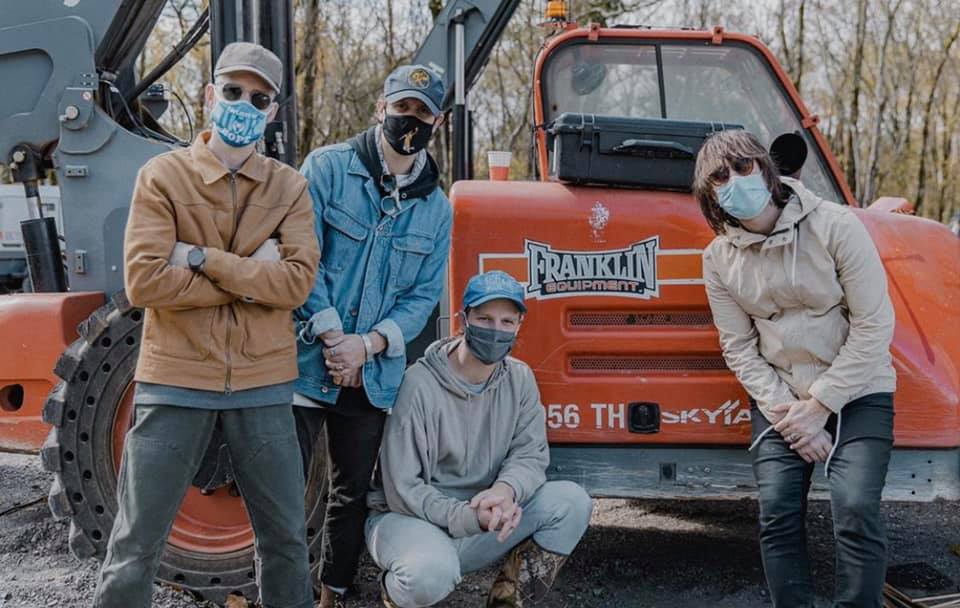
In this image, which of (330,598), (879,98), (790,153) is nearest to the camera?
(330,598)

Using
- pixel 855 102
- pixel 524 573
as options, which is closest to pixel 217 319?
pixel 524 573

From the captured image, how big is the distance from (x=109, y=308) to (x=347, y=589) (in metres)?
1.42

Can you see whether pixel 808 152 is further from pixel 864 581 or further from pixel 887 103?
pixel 887 103

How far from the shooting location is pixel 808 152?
415 centimetres

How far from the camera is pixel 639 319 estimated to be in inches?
148

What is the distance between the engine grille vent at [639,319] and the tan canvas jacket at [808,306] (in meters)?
0.32

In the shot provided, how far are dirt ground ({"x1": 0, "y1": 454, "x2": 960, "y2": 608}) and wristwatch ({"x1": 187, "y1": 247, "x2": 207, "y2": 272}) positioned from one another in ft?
5.59

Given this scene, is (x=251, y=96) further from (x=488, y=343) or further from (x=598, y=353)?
(x=598, y=353)

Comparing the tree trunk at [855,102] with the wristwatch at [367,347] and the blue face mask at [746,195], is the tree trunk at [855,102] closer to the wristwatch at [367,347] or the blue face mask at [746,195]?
the blue face mask at [746,195]

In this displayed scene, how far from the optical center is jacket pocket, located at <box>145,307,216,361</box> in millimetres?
2686

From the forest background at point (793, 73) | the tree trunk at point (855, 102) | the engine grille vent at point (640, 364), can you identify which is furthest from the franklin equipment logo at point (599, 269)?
the tree trunk at point (855, 102)

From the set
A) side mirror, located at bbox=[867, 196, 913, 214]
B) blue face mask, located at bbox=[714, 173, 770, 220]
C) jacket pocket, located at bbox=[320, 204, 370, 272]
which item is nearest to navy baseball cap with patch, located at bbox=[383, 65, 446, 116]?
jacket pocket, located at bbox=[320, 204, 370, 272]

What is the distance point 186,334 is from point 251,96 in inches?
27.6

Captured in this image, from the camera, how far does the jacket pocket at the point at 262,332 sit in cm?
274
